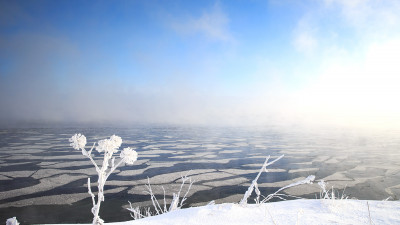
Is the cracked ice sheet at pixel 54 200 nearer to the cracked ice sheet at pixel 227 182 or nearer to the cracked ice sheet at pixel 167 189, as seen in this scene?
the cracked ice sheet at pixel 167 189

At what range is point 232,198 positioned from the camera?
12.4 ft

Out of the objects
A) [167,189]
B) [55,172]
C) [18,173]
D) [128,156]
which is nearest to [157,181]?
[167,189]

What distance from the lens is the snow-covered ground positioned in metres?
1.52

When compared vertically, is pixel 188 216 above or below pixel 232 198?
above

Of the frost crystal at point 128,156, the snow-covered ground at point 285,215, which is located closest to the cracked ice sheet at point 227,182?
the snow-covered ground at point 285,215

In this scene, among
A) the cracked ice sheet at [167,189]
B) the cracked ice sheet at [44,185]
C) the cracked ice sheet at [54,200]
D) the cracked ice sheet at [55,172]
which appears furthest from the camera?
the cracked ice sheet at [55,172]

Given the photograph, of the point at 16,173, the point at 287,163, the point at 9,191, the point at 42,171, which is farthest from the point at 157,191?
the point at 287,163

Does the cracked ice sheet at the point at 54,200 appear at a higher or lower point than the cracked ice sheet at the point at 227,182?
higher

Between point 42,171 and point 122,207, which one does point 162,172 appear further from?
point 42,171

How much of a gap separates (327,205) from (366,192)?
301cm

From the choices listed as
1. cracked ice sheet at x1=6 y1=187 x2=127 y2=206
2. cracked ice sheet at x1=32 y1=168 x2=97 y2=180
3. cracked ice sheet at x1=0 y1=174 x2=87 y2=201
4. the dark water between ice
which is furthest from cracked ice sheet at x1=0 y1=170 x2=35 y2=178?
cracked ice sheet at x1=6 y1=187 x2=127 y2=206

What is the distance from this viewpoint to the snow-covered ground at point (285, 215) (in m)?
1.52

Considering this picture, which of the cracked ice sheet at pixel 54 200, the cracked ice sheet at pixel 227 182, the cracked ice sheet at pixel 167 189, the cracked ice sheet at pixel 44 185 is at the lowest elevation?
the cracked ice sheet at pixel 227 182

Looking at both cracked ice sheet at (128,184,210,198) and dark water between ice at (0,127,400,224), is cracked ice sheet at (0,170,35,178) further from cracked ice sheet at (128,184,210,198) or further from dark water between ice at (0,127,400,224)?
cracked ice sheet at (128,184,210,198)
